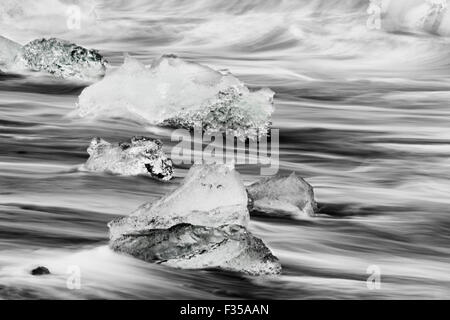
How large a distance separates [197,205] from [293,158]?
4429 mm

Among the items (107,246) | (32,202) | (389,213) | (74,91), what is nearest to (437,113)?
(74,91)

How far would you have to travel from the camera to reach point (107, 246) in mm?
7613

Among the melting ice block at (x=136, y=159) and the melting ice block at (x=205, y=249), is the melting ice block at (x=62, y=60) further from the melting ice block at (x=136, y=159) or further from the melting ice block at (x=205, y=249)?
the melting ice block at (x=205, y=249)

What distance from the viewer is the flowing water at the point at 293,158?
725 cm

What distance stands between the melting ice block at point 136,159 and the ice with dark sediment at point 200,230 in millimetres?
2080

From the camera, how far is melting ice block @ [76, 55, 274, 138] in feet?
40.4

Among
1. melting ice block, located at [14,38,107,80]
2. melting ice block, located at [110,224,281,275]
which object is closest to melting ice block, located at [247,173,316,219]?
melting ice block, located at [110,224,281,275]
